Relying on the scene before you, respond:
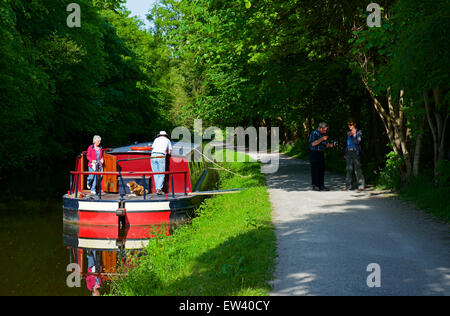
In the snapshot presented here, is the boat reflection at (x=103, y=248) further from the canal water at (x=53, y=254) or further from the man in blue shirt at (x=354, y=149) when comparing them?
the man in blue shirt at (x=354, y=149)

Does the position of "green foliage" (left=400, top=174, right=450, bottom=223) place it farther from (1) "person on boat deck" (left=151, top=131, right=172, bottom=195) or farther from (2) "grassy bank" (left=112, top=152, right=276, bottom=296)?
(1) "person on boat deck" (left=151, top=131, right=172, bottom=195)

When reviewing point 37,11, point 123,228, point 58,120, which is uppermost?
point 37,11

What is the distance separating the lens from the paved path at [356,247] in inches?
219

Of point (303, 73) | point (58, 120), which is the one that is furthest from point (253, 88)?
point (58, 120)

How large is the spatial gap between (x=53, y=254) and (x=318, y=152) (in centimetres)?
744

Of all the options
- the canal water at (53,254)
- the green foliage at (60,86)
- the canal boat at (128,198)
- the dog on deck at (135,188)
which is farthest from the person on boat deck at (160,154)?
the green foliage at (60,86)

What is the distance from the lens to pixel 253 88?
18.6m

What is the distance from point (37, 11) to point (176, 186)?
15.2m

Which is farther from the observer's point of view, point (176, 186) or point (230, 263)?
point (176, 186)

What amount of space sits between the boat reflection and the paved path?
3.20 m

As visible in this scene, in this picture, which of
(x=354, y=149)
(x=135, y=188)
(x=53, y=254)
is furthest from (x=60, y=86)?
(x=354, y=149)

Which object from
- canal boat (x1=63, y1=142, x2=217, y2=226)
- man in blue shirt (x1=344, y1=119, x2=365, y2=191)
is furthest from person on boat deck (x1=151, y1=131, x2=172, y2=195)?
man in blue shirt (x1=344, y1=119, x2=365, y2=191)

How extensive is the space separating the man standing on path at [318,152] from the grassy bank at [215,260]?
2.63 m
